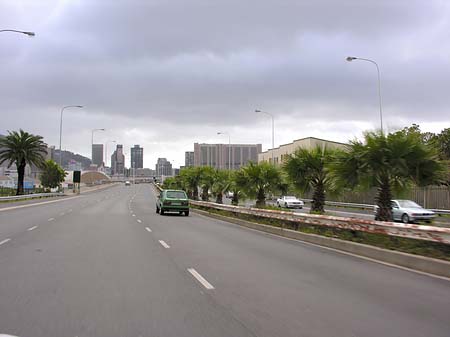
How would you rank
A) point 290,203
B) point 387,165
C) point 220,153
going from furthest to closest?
point 220,153 < point 290,203 < point 387,165

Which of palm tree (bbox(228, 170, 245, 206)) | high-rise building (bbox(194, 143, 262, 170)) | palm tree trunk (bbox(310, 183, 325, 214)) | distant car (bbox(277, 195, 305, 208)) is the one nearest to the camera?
palm tree trunk (bbox(310, 183, 325, 214))

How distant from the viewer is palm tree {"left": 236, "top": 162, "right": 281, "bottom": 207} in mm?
25281

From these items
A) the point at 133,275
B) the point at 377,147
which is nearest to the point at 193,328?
the point at 133,275

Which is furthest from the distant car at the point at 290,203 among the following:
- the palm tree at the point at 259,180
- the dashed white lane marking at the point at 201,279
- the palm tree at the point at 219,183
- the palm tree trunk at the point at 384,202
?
the dashed white lane marking at the point at 201,279

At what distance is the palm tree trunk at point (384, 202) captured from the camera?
48.9 feet

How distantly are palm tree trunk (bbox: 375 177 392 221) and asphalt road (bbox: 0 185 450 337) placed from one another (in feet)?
8.64

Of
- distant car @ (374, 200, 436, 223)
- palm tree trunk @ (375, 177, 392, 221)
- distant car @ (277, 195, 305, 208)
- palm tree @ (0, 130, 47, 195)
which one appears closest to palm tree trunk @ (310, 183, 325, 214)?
palm tree trunk @ (375, 177, 392, 221)

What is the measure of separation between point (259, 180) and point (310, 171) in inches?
244

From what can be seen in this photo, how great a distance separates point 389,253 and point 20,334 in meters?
8.96

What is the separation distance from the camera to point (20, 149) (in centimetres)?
6316

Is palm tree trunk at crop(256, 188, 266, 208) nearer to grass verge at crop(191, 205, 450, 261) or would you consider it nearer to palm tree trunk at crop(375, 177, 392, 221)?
grass verge at crop(191, 205, 450, 261)

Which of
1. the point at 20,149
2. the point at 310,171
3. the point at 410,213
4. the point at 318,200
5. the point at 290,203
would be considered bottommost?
the point at 290,203

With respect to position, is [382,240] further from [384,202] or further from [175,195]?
[175,195]

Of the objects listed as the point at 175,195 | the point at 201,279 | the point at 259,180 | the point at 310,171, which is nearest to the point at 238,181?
the point at 259,180
